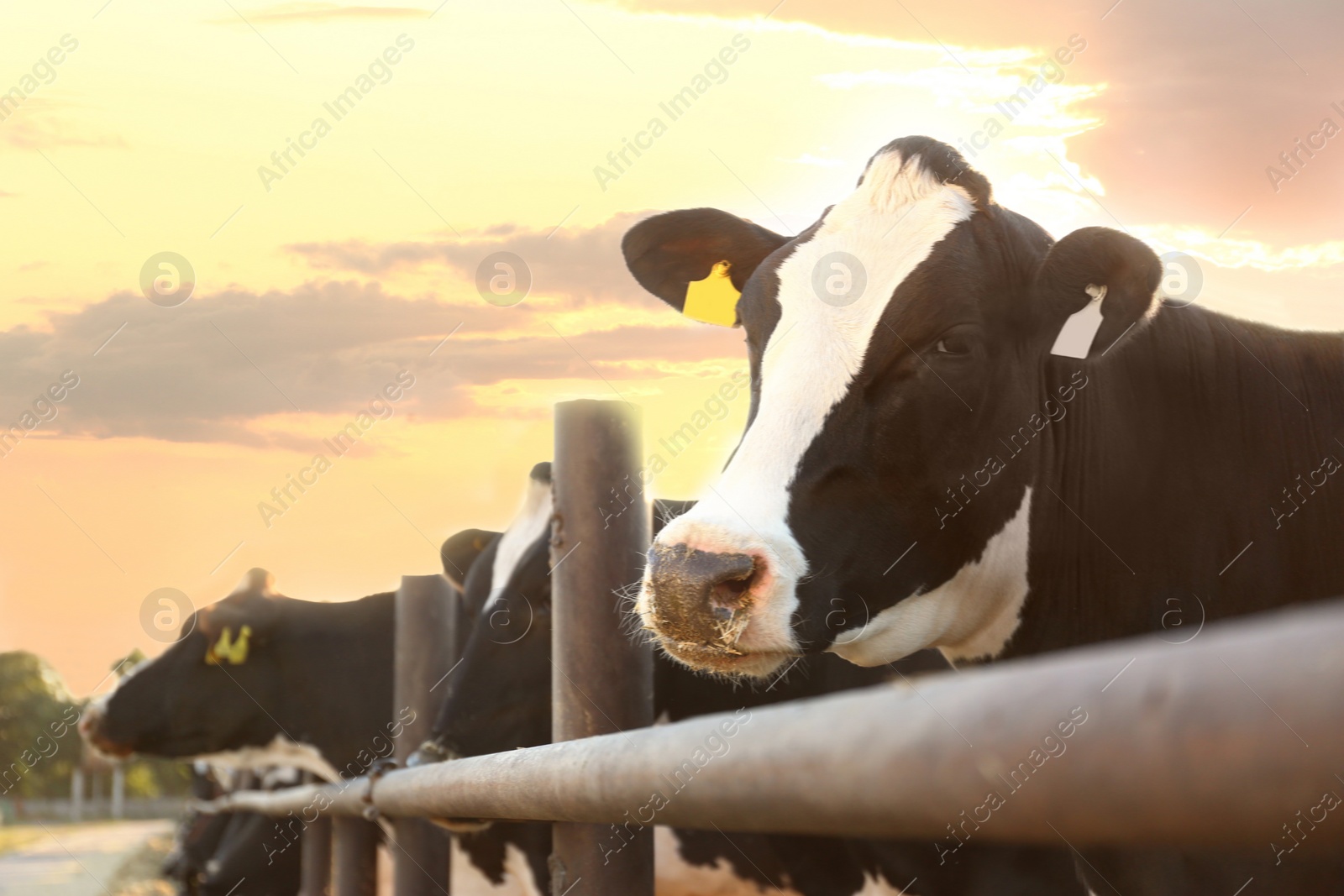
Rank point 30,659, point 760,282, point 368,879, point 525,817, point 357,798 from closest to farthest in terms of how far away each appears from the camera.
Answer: point 525,817
point 760,282
point 357,798
point 368,879
point 30,659

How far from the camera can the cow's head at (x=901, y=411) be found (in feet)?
7.18

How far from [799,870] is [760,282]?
2.36m

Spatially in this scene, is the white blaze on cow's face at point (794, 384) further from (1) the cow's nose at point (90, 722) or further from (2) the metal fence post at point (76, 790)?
(2) the metal fence post at point (76, 790)

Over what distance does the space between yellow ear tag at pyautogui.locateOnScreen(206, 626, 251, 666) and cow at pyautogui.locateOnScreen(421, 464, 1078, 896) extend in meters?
3.26

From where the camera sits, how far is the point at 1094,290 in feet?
8.02

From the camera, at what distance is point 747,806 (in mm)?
826

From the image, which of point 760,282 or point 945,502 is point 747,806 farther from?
point 760,282

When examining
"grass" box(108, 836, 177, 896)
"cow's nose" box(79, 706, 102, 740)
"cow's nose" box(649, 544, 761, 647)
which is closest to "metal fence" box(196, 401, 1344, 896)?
"cow's nose" box(649, 544, 761, 647)

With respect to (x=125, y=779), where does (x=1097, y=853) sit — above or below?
above

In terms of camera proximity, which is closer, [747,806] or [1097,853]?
[747,806]

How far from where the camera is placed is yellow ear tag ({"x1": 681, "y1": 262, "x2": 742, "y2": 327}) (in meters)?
3.27

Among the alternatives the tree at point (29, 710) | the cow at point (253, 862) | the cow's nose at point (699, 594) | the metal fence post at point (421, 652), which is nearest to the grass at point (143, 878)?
the cow at point (253, 862)

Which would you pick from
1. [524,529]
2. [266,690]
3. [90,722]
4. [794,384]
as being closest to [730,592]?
[794,384]

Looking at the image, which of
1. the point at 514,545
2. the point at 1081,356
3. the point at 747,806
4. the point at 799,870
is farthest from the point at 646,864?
the point at 514,545
